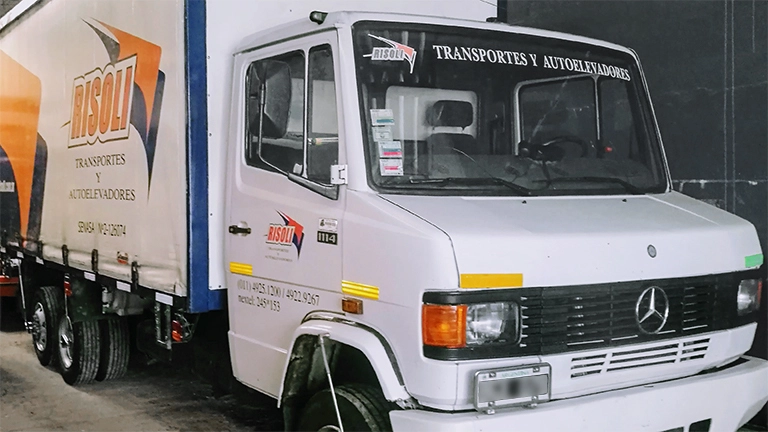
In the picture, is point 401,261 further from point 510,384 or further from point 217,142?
point 217,142

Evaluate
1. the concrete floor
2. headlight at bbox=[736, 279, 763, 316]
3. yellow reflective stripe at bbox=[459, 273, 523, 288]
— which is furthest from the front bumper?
the concrete floor

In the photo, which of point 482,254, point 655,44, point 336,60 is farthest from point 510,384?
point 655,44

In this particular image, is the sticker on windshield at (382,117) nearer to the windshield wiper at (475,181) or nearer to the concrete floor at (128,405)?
the windshield wiper at (475,181)

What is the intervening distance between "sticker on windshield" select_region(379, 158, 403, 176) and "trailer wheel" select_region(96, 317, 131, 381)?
4.06 meters

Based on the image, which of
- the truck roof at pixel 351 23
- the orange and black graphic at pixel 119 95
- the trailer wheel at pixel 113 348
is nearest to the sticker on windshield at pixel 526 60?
the truck roof at pixel 351 23

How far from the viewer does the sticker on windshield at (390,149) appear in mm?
3766

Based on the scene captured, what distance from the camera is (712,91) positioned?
6.58 metres

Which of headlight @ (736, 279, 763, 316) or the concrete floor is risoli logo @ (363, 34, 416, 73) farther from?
the concrete floor

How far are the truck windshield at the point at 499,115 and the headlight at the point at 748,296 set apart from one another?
2.29ft

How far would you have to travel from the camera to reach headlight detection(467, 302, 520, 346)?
11.0 feet

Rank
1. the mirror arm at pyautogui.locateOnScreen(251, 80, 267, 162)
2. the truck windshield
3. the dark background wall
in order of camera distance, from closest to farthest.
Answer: the truck windshield, the mirror arm at pyautogui.locateOnScreen(251, 80, 267, 162), the dark background wall

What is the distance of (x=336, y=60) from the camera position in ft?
12.7

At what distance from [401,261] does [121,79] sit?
3.11m

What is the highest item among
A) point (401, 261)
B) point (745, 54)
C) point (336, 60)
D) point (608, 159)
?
point (745, 54)
